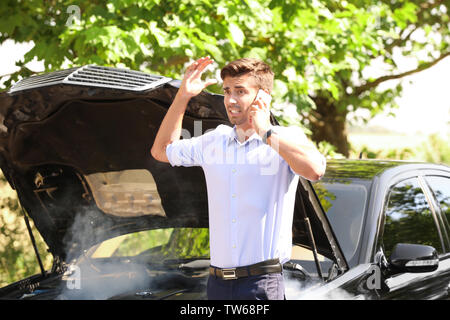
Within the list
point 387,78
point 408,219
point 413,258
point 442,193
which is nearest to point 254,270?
point 413,258

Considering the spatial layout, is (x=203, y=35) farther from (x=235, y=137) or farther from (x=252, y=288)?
(x=252, y=288)

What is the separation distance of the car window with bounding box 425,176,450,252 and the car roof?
0.09m

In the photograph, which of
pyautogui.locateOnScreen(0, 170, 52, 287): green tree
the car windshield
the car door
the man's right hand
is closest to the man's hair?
the man's right hand

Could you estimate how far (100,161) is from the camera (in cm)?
341

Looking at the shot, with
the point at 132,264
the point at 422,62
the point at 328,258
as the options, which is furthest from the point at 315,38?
the point at 422,62

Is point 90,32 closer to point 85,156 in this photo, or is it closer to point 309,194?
point 85,156

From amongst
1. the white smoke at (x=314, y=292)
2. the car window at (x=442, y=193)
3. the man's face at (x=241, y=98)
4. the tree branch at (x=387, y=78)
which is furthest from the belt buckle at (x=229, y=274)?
the tree branch at (x=387, y=78)

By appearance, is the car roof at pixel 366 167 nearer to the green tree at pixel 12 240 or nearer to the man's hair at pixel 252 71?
the man's hair at pixel 252 71

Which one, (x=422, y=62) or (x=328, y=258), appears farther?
(x=422, y=62)

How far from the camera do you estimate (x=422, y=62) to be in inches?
486

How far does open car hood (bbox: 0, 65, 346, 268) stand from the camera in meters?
2.59

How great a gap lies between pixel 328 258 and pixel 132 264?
1.64 m

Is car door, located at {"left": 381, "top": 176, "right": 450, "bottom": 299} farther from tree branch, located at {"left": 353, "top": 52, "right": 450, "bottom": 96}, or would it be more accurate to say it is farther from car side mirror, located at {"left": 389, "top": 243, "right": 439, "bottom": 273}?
tree branch, located at {"left": 353, "top": 52, "right": 450, "bottom": 96}
